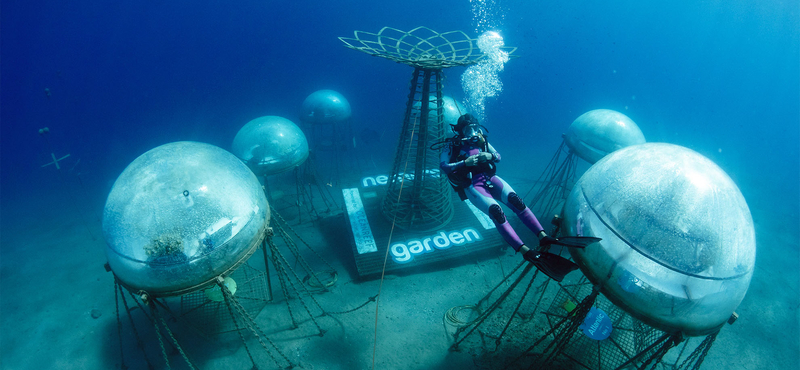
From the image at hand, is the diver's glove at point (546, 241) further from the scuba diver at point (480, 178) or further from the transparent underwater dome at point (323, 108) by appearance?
the transparent underwater dome at point (323, 108)

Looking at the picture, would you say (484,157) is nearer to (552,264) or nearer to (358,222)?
(552,264)

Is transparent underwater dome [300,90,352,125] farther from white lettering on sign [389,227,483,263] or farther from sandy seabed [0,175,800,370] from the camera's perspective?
white lettering on sign [389,227,483,263]

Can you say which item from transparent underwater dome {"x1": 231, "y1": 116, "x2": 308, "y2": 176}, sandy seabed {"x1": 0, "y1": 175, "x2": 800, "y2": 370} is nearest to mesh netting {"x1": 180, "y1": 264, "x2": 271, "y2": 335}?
sandy seabed {"x1": 0, "y1": 175, "x2": 800, "y2": 370}

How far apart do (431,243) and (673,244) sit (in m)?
7.79

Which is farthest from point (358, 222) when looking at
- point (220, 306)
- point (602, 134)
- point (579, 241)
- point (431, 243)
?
point (602, 134)

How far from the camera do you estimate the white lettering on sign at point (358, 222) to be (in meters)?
11.1

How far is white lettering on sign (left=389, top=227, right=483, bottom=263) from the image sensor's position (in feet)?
36.0

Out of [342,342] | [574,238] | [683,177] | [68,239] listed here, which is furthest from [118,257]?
[68,239]

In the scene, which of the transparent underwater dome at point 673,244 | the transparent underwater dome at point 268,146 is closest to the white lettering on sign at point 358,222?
the transparent underwater dome at point 268,146

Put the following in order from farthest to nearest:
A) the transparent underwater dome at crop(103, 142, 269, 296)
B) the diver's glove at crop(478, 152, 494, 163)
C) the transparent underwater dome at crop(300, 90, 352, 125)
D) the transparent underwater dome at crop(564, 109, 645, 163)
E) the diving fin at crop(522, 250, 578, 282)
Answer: the transparent underwater dome at crop(300, 90, 352, 125) < the transparent underwater dome at crop(564, 109, 645, 163) < the diver's glove at crop(478, 152, 494, 163) < the transparent underwater dome at crop(103, 142, 269, 296) < the diving fin at crop(522, 250, 578, 282)

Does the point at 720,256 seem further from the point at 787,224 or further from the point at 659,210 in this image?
the point at 787,224

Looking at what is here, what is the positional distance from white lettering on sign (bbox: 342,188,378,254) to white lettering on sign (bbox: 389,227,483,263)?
0.87 m

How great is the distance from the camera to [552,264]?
4.86m

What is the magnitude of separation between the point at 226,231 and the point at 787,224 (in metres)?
25.7
